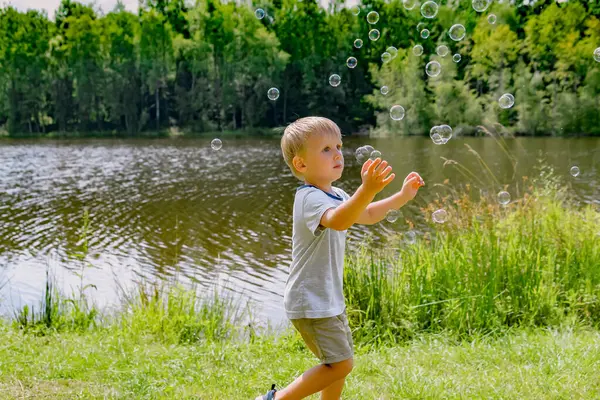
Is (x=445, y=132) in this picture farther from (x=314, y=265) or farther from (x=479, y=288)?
(x=314, y=265)

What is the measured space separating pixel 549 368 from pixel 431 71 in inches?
162

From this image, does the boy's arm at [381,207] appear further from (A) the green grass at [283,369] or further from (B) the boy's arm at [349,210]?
(A) the green grass at [283,369]

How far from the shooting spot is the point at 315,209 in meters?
2.81

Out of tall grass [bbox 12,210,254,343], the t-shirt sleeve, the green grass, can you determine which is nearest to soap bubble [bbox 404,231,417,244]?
tall grass [bbox 12,210,254,343]

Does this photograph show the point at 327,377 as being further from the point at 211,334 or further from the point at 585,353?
the point at 211,334

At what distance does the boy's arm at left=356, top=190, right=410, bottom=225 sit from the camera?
315 cm

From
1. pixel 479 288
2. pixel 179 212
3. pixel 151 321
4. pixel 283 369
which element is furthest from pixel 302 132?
pixel 179 212

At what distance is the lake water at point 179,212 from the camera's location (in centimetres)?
1130

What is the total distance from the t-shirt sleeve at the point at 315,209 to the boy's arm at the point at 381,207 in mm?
377

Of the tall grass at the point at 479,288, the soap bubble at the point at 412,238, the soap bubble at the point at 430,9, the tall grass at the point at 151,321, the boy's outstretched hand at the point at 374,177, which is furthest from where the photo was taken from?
the soap bubble at the point at 412,238

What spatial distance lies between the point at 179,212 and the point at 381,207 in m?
15.7

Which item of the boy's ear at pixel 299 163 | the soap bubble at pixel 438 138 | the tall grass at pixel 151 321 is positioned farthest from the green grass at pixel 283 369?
the soap bubble at pixel 438 138

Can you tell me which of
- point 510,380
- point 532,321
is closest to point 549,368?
point 510,380

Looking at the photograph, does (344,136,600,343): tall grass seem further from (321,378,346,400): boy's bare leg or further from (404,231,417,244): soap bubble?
(321,378,346,400): boy's bare leg
